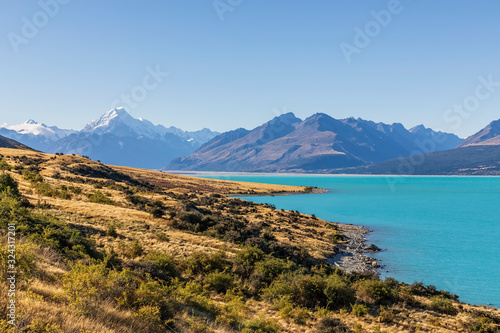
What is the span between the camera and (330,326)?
1385 cm

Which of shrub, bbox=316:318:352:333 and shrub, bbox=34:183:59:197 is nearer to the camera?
shrub, bbox=316:318:352:333

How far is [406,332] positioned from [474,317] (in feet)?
17.2

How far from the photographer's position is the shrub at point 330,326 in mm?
13469

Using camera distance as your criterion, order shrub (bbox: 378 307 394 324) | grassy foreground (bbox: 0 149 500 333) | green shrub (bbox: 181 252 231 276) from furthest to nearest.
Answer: green shrub (bbox: 181 252 231 276) → shrub (bbox: 378 307 394 324) → grassy foreground (bbox: 0 149 500 333)

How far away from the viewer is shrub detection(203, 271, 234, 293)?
59.4 ft

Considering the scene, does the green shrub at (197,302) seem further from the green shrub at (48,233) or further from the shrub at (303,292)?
the green shrub at (48,233)

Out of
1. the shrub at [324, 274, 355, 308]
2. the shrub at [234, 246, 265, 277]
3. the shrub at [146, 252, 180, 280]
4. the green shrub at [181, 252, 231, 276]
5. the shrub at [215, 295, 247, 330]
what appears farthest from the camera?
the shrub at [234, 246, 265, 277]

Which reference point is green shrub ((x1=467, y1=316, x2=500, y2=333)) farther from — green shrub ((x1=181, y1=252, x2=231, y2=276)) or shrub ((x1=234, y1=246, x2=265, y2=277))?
green shrub ((x1=181, y1=252, x2=231, y2=276))

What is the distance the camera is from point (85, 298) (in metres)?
9.45

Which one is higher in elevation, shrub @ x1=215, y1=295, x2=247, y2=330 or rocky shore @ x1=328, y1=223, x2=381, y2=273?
shrub @ x1=215, y1=295, x2=247, y2=330

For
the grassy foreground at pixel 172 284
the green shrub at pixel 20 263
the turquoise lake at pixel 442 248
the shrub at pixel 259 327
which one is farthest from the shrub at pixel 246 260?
the turquoise lake at pixel 442 248

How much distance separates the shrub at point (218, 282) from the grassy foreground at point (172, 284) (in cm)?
6

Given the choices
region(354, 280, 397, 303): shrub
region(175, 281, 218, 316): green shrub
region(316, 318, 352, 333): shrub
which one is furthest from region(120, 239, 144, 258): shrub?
region(354, 280, 397, 303): shrub

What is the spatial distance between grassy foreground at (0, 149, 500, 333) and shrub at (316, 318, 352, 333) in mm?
47
